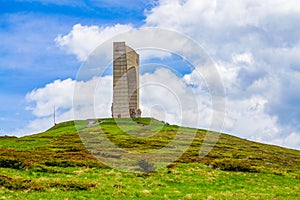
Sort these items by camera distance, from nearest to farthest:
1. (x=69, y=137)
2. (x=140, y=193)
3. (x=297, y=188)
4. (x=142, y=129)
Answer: (x=140, y=193)
(x=297, y=188)
(x=69, y=137)
(x=142, y=129)

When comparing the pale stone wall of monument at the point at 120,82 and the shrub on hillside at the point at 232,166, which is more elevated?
the pale stone wall of monument at the point at 120,82

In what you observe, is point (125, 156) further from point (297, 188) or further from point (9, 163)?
point (297, 188)

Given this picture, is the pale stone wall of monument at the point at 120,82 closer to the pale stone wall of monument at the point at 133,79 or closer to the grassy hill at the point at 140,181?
the pale stone wall of monument at the point at 133,79

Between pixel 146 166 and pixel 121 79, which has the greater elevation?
pixel 121 79

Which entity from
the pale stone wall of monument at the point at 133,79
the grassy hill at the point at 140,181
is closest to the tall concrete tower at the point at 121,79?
the pale stone wall of monument at the point at 133,79

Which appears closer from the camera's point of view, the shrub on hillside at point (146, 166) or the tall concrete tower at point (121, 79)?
the shrub on hillside at point (146, 166)

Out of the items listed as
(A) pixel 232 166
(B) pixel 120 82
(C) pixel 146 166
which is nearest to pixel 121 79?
(B) pixel 120 82

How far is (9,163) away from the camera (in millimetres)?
41469

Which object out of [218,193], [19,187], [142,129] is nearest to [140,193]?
[218,193]

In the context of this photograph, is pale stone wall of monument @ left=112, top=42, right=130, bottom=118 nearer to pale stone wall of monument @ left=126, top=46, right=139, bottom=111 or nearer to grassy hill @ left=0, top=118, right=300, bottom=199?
pale stone wall of monument @ left=126, top=46, right=139, bottom=111

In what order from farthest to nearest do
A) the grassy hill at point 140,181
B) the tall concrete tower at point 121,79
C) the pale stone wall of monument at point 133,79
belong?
1. the pale stone wall of monument at point 133,79
2. the tall concrete tower at point 121,79
3. the grassy hill at point 140,181

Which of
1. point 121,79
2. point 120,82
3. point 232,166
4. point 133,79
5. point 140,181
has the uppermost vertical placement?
point 133,79

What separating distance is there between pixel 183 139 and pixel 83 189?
196 feet

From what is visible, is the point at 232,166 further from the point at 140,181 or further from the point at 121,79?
the point at 121,79
